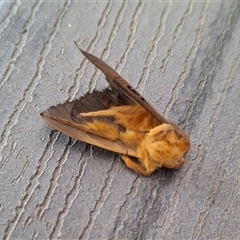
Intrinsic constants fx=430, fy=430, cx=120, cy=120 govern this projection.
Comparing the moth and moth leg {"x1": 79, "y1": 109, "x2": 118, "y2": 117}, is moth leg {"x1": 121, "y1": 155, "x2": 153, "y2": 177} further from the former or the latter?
moth leg {"x1": 79, "y1": 109, "x2": 118, "y2": 117}

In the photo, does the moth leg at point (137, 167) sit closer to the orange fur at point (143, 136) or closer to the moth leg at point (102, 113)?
the orange fur at point (143, 136)

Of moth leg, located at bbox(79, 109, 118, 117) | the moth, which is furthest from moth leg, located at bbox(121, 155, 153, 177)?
moth leg, located at bbox(79, 109, 118, 117)

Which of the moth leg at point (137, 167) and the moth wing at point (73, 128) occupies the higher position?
the moth wing at point (73, 128)

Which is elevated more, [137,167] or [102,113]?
[102,113]

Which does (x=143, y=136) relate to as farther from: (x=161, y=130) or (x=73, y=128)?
(x=73, y=128)

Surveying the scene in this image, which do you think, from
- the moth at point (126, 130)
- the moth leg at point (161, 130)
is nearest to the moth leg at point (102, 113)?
the moth at point (126, 130)

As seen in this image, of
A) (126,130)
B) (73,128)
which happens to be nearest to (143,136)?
(126,130)

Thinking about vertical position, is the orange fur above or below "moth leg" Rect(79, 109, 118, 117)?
below
